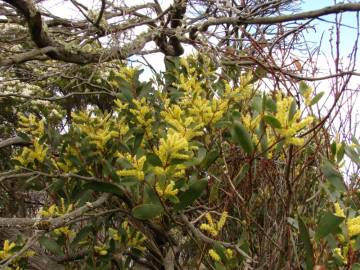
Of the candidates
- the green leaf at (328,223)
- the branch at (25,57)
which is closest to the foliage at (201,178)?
the green leaf at (328,223)

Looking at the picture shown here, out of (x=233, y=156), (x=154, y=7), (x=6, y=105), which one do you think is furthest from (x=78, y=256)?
(x=6, y=105)

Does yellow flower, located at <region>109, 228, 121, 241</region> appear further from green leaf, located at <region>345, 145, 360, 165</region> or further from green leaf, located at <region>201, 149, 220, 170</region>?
green leaf, located at <region>345, 145, 360, 165</region>

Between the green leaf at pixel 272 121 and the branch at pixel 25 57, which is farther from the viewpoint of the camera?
the branch at pixel 25 57

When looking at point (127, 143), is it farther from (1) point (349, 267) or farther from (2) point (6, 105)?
(2) point (6, 105)

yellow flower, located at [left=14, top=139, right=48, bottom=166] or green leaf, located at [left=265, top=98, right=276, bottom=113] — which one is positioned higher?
green leaf, located at [left=265, top=98, right=276, bottom=113]

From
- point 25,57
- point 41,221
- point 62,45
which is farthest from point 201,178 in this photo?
point 62,45

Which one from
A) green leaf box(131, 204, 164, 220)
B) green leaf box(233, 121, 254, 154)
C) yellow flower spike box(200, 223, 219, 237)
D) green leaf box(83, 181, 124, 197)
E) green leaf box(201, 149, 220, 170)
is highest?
green leaf box(233, 121, 254, 154)

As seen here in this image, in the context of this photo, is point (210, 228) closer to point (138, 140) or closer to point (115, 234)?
point (138, 140)

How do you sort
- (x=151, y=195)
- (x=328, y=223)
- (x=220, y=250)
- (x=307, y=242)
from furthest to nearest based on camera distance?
1. (x=220, y=250)
2. (x=151, y=195)
3. (x=307, y=242)
4. (x=328, y=223)

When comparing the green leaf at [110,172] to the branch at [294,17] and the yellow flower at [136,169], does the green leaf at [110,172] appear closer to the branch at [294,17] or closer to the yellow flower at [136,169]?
the yellow flower at [136,169]

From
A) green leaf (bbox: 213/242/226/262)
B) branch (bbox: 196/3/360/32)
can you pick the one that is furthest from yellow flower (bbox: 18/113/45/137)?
branch (bbox: 196/3/360/32)

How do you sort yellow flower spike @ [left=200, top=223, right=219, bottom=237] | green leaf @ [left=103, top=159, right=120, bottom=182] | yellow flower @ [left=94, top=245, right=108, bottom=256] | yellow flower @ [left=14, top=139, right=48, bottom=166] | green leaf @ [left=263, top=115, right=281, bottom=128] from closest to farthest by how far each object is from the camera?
green leaf @ [left=263, top=115, right=281, bottom=128] < yellow flower spike @ [left=200, top=223, right=219, bottom=237] < green leaf @ [left=103, top=159, right=120, bottom=182] < yellow flower @ [left=14, top=139, right=48, bottom=166] < yellow flower @ [left=94, top=245, right=108, bottom=256]

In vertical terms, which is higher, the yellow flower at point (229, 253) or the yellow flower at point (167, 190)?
the yellow flower at point (167, 190)

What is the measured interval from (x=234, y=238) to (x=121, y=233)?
515mm
